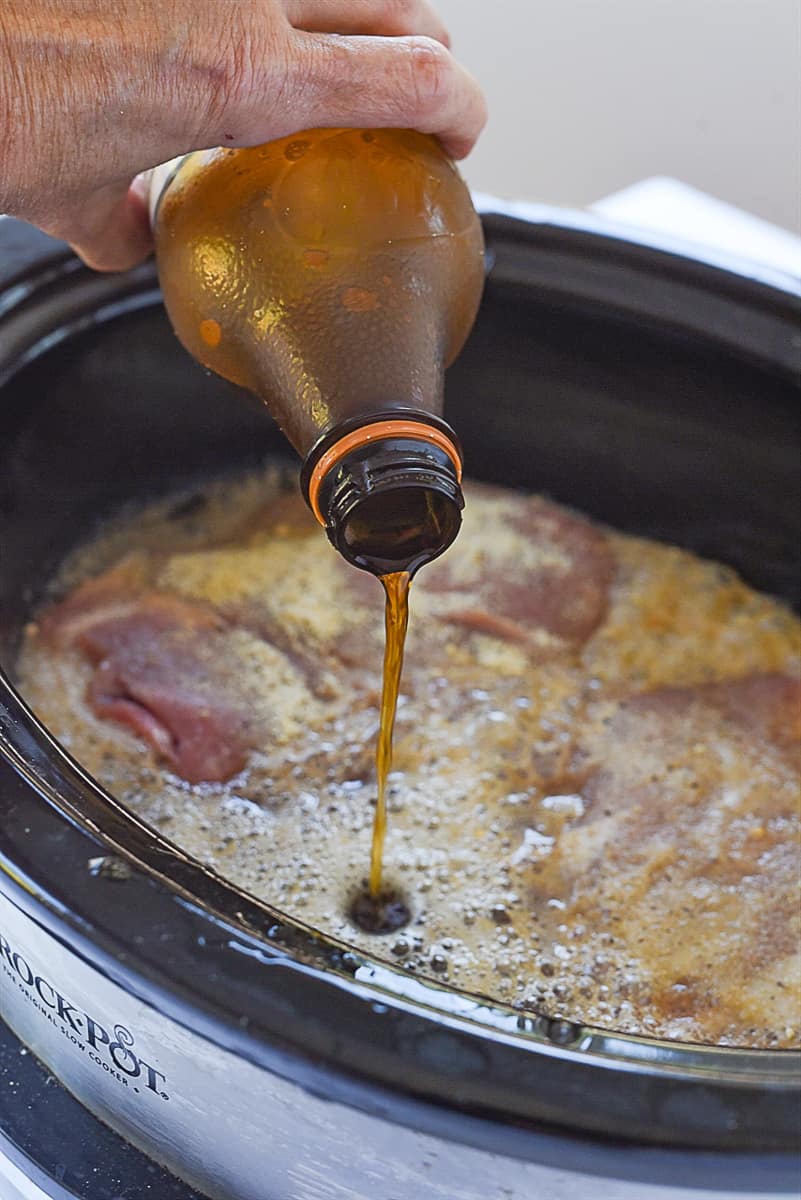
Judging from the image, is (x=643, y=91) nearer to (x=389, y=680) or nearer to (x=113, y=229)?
(x=113, y=229)

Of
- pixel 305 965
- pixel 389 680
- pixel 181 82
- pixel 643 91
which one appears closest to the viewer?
pixel 305 965

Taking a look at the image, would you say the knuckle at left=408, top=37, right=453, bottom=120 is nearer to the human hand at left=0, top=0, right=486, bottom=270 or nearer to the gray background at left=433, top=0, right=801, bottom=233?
the human hand at left=0, top=0, right=486, bottom=270

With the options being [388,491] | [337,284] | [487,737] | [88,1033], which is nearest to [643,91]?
[487,737]

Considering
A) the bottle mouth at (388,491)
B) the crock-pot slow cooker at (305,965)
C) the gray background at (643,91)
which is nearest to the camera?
the crock-pot slow cooker at (305,965)

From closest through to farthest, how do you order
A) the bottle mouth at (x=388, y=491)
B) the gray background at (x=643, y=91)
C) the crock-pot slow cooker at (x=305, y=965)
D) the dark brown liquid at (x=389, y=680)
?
the crock-pot slow cooker at (x=305, y=965) → the bottle mouth at (x=388, y=491) → the dark brown liquid at (x=389, y=680) → the gray background at (x=643, y=91)

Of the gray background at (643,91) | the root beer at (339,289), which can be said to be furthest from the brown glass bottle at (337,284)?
the gray background at (643,91)

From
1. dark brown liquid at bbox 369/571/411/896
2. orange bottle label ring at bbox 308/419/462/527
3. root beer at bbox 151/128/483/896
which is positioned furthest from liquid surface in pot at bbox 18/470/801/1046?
orange bottle label ring at bbox 308/419/462/527

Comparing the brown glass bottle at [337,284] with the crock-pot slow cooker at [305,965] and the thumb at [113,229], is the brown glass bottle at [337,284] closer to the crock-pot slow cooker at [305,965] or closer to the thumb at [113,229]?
the thumb at [113,229]

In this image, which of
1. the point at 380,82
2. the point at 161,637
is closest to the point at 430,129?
the point at 380,82
